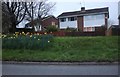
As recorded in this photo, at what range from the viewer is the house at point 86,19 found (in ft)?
195

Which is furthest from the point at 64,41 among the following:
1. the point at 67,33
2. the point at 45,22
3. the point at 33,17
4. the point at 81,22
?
the point at 45,22

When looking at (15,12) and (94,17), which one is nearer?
(15,12)

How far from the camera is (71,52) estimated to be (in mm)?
18578

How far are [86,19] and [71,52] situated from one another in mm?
44009

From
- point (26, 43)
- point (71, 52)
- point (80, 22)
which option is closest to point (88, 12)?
point (80, 22)

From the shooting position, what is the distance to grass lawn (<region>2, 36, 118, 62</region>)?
647 inches

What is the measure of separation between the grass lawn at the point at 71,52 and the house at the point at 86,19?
35400 mm

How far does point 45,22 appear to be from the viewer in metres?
74.8

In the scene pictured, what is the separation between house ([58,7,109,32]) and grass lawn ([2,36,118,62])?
35400mm

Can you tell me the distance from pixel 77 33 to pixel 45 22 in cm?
3150

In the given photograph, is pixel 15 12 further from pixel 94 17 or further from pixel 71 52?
pixel 71 52

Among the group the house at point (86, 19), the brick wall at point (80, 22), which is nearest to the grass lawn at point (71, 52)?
the house at point (86, 19)

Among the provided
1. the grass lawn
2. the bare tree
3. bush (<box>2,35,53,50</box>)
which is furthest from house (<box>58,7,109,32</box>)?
bush (<box>2,35,53,50</box>)

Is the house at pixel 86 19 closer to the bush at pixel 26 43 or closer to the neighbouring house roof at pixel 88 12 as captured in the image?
the neighbouring house roof at pixel 88 12
